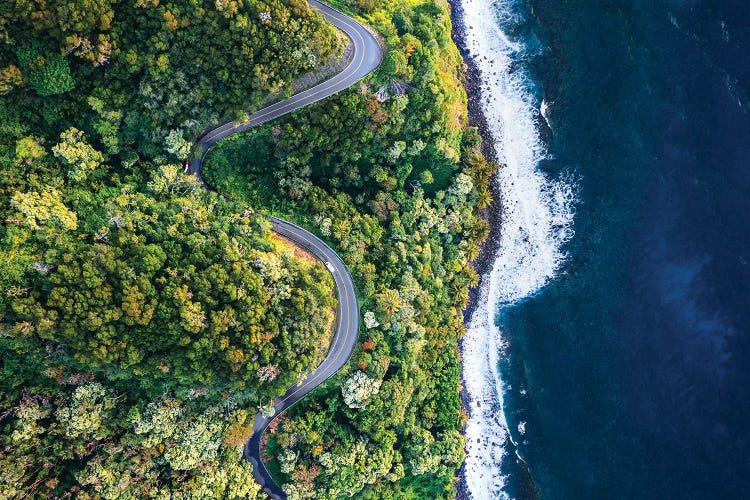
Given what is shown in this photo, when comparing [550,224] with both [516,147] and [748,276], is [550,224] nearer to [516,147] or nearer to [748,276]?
[516,147]

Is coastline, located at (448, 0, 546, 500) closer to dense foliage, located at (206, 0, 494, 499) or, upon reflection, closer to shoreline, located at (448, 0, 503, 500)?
shoreline, located at (448, 0, 503, 500)

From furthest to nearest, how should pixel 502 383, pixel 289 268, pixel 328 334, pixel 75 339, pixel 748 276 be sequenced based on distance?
pixel 502 383 < pixel 748 276 < pixel 328 334 < pixel 289 268 < pixel 75 339

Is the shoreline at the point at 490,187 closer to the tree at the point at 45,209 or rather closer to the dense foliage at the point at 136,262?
the dense foliage at the point at 136,262

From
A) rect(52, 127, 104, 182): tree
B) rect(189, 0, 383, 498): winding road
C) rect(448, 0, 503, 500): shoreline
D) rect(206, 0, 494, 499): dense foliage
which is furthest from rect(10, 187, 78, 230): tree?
rect(448, 0, 503, 500): shoreline

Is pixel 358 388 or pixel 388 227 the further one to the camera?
pixel 388 227

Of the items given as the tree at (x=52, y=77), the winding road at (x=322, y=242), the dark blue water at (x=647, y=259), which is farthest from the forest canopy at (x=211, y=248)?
the dark blue water at (x=647, y=259)

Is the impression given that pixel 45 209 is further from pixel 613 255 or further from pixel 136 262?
pixel 613 255

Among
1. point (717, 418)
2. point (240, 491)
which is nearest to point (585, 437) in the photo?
point (717, 418)

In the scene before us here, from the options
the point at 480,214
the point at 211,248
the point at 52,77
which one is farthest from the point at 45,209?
the point at 480,214
